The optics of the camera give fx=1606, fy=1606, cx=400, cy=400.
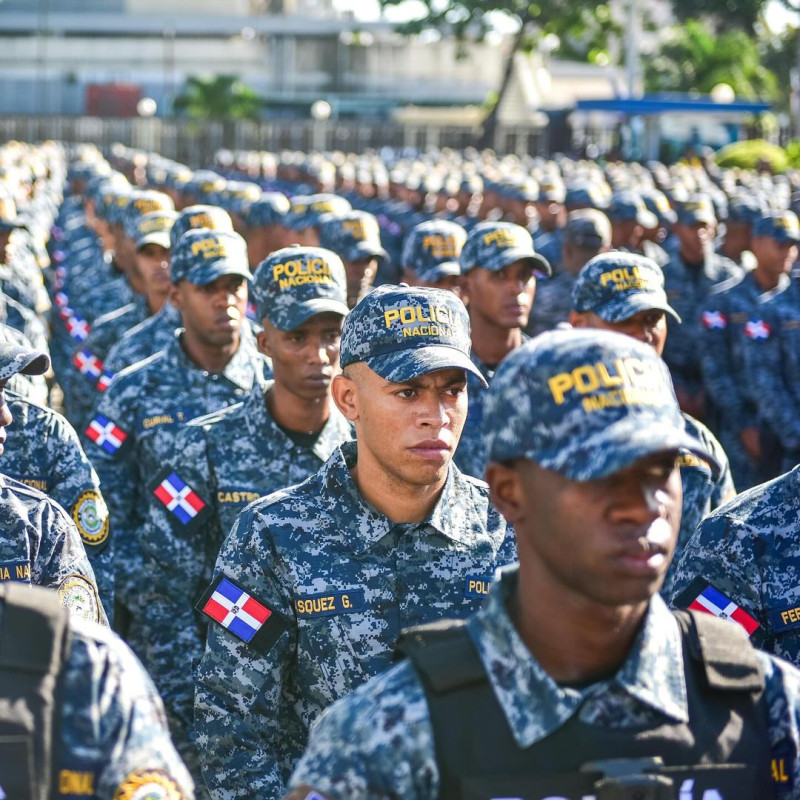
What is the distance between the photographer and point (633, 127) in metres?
38.3

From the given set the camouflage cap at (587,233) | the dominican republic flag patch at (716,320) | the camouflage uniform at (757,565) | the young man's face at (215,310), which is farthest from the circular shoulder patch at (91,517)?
the dominican republic flag patch at (716,320)

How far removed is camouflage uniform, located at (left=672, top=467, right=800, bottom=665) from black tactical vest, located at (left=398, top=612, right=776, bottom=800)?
1.14 meters

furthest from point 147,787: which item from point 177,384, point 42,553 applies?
point 177,384

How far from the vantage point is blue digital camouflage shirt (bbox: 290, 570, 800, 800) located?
237 centimetres

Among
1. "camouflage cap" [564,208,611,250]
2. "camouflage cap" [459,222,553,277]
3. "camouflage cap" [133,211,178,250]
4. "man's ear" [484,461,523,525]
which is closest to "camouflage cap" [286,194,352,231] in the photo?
"camouflage cap" [133,211,178,250]

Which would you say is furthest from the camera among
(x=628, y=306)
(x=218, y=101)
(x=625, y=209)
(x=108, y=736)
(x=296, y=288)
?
(x=218, y=101)

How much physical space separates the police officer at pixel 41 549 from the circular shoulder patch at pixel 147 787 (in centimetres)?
137

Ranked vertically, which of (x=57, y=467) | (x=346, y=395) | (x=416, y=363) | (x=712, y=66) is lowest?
(x=57, y=467)

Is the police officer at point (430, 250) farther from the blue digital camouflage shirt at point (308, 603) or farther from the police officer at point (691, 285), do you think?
the blue digital camouflage shirt at point (308, 603)

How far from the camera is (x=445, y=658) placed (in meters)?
2.45

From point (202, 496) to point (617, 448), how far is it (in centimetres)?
295

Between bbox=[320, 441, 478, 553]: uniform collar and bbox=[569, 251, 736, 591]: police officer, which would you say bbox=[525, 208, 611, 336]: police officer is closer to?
bbox=[569, 251, 736, 591]: police officer

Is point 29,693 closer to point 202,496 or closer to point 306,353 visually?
point 202,496

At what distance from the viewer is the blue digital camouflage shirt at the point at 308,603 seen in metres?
3.66
